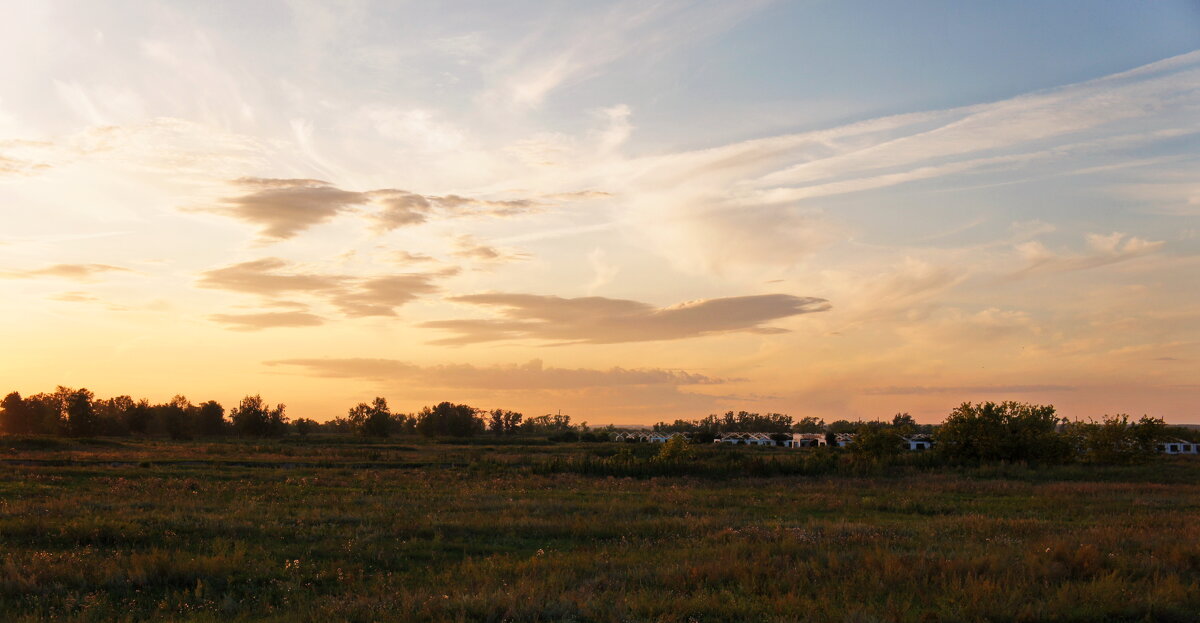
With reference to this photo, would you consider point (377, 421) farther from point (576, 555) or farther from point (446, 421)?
point (576, 555)

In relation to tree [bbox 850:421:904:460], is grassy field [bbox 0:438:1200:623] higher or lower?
lower

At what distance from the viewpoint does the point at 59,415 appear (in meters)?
110

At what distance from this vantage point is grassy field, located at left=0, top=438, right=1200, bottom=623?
36.9ft

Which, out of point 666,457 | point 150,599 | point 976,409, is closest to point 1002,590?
point 150,599

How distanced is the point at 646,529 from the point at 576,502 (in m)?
6.89

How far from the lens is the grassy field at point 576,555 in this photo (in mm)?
11250

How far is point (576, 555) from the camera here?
16.1m

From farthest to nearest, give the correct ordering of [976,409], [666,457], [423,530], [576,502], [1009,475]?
[976,409], [666,457], [1009,475], [576,502], [423,530]

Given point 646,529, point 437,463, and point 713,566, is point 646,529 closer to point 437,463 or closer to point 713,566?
point 713,566

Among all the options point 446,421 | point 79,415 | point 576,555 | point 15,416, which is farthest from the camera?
point 446,421

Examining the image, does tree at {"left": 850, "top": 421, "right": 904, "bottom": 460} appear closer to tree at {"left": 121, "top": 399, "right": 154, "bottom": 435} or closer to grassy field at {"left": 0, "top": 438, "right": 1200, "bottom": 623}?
grassy field at {"left": 0, "top": 438, "right": 1200, "bottom": 623}

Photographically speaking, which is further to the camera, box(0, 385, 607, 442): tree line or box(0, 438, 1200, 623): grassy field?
box(0, 385, 607, 442): tree line

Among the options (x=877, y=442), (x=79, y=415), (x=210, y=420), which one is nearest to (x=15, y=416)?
(x=79, y=415)

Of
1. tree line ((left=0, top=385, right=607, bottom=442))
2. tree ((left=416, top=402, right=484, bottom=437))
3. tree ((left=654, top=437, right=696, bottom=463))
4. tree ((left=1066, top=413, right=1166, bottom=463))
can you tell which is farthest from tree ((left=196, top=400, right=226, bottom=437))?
tree ((left=1066, top=413, right=1166, bottom=463))
